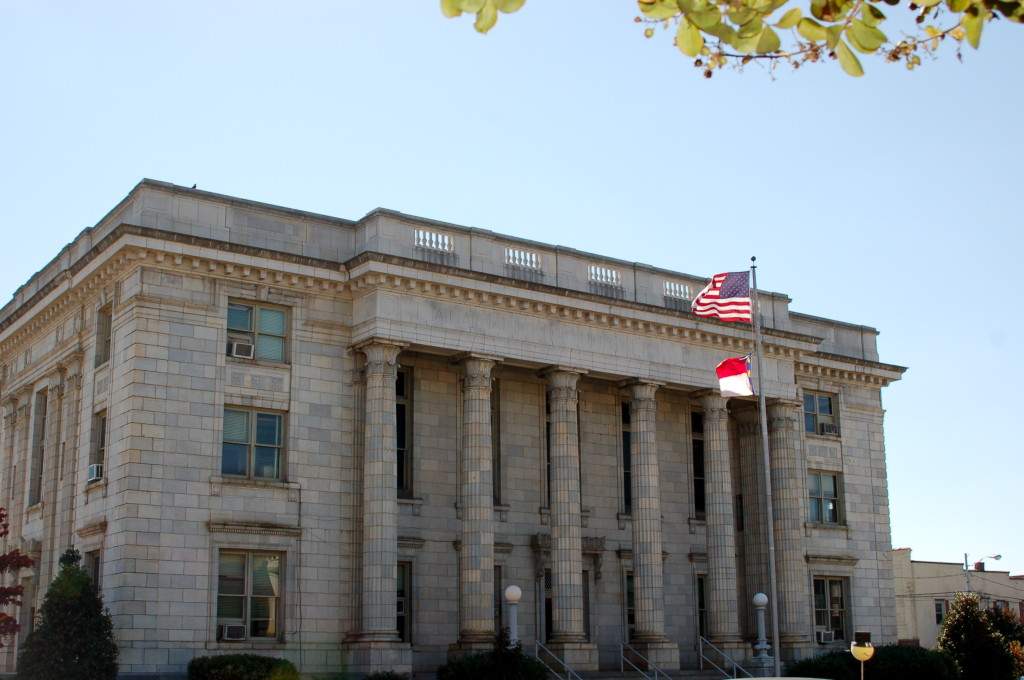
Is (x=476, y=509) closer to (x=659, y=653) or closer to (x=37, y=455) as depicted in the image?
(x=659, y=653)

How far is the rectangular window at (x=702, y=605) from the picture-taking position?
41.7 metres

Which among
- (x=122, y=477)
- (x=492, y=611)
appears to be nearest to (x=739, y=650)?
(x=492, y=611)

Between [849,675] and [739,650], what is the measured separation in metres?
3.33

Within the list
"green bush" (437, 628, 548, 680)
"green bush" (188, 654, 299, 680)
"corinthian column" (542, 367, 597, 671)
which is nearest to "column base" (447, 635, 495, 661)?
"green bush" (437, 628, 548, 680)

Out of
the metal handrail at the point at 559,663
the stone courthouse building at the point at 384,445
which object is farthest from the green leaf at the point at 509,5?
the metal handrail at the point at 559,663

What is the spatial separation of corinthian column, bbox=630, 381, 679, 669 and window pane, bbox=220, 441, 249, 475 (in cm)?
1192

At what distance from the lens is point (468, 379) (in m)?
35.8

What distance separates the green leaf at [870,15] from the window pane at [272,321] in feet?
88.5

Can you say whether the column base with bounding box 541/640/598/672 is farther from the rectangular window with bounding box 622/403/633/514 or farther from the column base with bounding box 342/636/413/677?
the rectangular window with bounding box 622/403/633/514

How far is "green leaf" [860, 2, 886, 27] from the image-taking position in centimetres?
868

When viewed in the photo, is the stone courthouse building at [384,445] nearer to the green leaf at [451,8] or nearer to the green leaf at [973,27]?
the green leaf at [451,8]

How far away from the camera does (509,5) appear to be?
28.2 ft

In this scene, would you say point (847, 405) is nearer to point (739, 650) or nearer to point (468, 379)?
point (739, 650)

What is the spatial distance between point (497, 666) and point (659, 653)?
23.5ft
